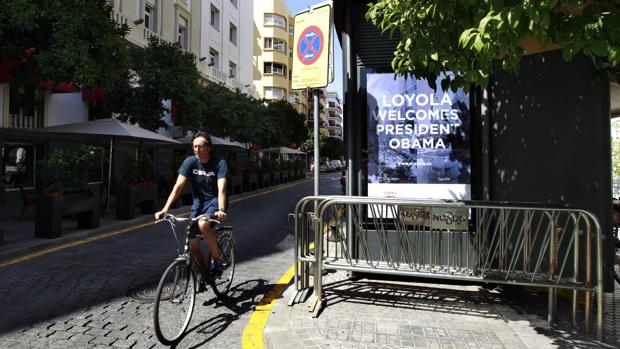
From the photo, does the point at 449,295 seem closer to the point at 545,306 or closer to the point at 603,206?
the point at 545,306

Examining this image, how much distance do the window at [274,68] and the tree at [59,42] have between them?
51.1m

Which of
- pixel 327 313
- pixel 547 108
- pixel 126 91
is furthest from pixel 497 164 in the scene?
pixel 126 91

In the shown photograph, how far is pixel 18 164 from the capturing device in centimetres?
1526

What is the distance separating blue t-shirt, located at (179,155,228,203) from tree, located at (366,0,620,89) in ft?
6.95

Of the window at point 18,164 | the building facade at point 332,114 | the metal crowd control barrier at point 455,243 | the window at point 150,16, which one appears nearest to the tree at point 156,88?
the window at point 18,164

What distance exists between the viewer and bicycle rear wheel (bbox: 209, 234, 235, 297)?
16.0ft

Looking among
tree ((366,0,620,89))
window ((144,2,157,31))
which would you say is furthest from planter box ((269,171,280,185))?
tree ((366,0,620,89))

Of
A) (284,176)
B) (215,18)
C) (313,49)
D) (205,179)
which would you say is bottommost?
(205,179)

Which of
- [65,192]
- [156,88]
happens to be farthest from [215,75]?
[65,192]

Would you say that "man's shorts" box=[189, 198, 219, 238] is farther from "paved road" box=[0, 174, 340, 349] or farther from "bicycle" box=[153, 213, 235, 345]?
"paved road" box=[0, 174, 340, 349]

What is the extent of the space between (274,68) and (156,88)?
1848 inches

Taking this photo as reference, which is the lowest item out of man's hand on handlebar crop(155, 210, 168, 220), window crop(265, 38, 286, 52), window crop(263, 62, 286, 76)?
man's hand on handlebar crop(155, 210, 168, 220)

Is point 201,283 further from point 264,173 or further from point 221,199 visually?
point 264,173

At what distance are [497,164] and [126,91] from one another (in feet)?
45.3
